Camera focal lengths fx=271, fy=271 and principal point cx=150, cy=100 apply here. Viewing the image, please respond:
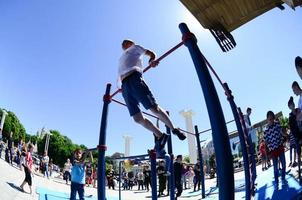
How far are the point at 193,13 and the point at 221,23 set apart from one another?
103cm

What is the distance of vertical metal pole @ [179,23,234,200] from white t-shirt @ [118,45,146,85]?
1.17m

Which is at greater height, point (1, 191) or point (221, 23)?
point (221, 23)

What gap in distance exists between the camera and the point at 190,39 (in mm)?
2912

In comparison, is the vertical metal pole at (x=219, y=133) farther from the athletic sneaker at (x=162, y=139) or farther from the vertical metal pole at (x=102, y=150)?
the vertical metal pole at (x=102, y=150)

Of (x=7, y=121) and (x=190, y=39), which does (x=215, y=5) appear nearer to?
(x=190, y=39)

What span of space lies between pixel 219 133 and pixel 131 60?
199cm

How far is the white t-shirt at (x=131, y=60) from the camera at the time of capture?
3.79m

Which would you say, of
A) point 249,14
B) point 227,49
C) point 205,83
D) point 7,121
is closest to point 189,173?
point 227,49

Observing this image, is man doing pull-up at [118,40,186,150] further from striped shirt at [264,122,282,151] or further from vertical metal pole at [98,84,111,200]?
striped shirt at [264,122,282,151]

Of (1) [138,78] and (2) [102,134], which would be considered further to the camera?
(2) [102,134]

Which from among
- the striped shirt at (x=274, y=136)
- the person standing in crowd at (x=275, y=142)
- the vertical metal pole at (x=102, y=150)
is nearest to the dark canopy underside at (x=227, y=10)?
the person standing in crowd at (x=275, y=142)

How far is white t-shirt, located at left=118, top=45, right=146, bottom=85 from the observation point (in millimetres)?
3789

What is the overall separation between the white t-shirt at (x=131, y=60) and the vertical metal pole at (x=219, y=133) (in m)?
1.17

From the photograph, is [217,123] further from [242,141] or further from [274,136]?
[274,136]
